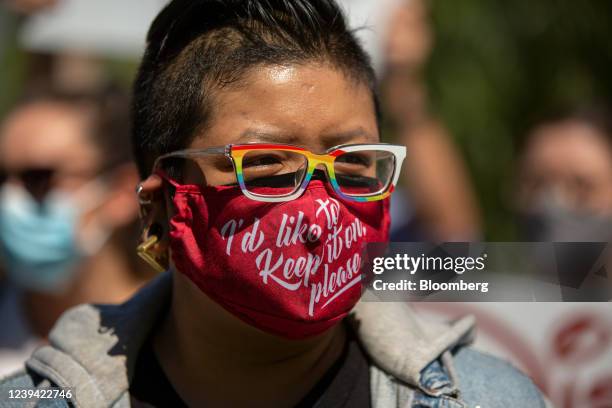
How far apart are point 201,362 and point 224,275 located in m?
0.34

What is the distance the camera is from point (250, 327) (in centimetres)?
215

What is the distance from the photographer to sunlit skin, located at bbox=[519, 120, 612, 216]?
13.6 ft

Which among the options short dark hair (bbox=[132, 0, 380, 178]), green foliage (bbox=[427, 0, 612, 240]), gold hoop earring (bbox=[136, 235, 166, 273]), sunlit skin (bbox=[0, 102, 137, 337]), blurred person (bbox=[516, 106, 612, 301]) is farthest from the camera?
green foliage (bbox=[427, 0, 612, 240])

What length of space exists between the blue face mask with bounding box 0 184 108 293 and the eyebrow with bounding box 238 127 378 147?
6.65 ft

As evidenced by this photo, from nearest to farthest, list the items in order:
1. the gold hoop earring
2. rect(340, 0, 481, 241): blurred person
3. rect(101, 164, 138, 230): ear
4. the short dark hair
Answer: the short dark hair
the gold hoop earring
rect(101, 164, 138, 230): ear
rect(340, 0, 481, 241): blurred person

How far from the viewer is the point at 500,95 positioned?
653 centimetres

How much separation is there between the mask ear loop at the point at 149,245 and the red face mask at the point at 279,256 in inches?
6.6

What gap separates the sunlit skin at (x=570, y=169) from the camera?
13.6ft

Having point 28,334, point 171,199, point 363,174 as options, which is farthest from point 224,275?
point 28,334

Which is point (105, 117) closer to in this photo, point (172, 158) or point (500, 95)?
point (172, 158)

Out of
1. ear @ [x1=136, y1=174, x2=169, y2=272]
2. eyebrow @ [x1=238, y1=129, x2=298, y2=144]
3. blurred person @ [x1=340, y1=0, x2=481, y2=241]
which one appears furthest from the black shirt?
blurred person @ [x1=340, y1=0, x2=481, y2=241]

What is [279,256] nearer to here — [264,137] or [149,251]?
[264,137]

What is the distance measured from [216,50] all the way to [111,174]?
1.92 meters

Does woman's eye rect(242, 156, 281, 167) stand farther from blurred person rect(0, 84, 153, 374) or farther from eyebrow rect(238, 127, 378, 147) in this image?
blurred person rect(0, 84, 153, 374)
